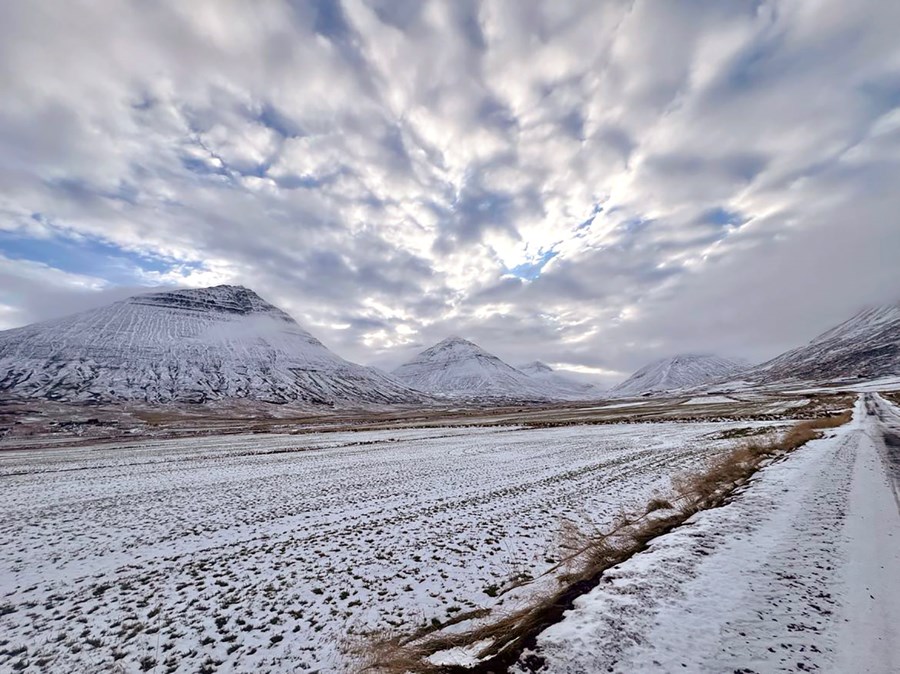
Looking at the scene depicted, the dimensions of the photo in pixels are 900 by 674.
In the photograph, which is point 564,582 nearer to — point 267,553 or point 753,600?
point 753,600

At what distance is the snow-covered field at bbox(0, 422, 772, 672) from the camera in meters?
8.90

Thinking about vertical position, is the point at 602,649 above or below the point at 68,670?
above

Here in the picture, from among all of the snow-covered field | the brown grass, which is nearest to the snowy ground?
the brown grass

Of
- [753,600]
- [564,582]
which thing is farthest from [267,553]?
[753,600]

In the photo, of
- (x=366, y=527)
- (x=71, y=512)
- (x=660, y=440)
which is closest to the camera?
(x=366, y=527)

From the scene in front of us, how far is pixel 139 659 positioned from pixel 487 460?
25.5 metres

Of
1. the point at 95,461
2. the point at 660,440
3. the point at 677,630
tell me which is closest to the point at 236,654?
the point at 677,630

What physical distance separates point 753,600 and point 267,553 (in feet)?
49.1

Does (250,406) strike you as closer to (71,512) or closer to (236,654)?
(71,512)

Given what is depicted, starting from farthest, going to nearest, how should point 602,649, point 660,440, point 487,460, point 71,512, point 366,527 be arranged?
1. point 660,440
2. point 487,460
3. point 71,512
4. point 366,527
5. point 602,649

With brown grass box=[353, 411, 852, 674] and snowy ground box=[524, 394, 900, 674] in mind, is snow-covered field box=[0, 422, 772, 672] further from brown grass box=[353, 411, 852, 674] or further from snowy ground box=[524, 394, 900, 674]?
snowy ground box=[524, 394, 900, 674]

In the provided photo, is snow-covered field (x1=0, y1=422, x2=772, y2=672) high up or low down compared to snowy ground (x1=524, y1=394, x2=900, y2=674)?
down

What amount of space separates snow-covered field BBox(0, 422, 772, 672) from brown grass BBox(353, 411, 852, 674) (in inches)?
29.6

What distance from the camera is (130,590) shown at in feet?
37.7
